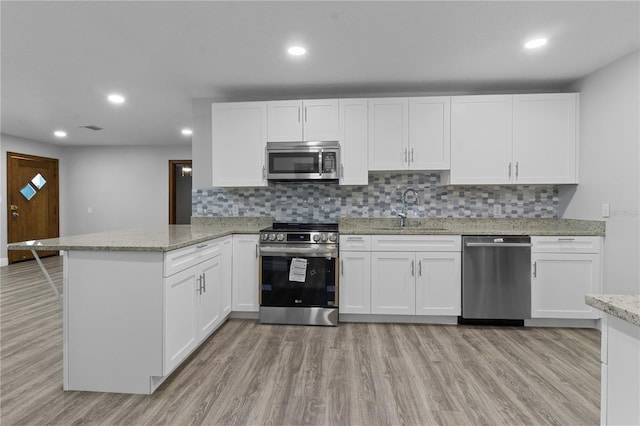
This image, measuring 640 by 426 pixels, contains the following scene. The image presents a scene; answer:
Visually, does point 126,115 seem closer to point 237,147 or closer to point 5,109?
point 5,109

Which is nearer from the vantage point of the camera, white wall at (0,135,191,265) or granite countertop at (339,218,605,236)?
granite countertop at (339,218,605,236)

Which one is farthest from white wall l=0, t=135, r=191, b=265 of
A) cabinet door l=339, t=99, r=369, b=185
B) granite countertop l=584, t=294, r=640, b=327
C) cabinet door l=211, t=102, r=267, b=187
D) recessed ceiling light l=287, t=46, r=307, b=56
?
granite countertop l=584, t=294, r=640, b=327

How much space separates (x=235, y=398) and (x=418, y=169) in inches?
102

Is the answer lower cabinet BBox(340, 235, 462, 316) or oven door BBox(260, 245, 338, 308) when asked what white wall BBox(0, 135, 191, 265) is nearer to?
oven door BBox(260, 245, 338, 308)

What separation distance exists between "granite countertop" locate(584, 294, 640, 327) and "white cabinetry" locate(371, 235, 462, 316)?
221 centimetres

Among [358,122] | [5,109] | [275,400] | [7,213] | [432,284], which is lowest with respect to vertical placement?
[275,400]

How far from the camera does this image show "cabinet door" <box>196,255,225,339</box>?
101 inches

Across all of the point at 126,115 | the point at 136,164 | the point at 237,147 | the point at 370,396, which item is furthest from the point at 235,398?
the point at 136,164

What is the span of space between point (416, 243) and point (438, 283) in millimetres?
425

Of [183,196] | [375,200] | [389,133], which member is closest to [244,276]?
[375,200]

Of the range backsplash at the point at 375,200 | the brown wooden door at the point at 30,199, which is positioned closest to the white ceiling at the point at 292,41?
the range backsplash at the point at 375,200

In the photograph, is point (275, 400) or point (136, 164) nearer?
point (275, 400)

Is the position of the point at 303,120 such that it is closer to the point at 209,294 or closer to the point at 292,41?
the point at 292,41

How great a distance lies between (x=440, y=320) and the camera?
329 centimetres
